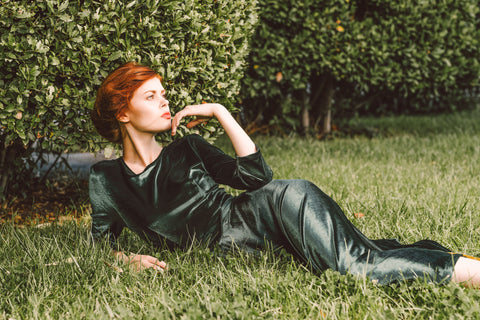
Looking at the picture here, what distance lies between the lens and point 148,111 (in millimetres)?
2377

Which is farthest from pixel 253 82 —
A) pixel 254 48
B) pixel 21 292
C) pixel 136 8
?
pixel 21 292

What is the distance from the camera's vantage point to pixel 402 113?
506 inches

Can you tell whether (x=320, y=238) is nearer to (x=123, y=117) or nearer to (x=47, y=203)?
(x=123, y=117)

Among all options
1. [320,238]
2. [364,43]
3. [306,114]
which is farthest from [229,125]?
[306,114]

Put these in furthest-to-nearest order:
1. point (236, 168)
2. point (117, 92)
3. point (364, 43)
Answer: point (364, 43)
point (117, 92)
point (236, 168)

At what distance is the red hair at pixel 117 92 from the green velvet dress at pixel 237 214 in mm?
232

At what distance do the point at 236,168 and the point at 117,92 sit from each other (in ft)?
2.39

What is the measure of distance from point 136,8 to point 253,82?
366cm

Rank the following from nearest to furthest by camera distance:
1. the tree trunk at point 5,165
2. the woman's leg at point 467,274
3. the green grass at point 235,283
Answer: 1. the green grass at point 235,283
2. the woman's leg at point 467,274
3. the tree trunk at point 5,165

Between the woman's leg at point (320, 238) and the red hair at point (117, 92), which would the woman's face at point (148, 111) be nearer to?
the red hair at point (117, 92)

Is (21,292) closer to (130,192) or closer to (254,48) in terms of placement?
(130,192)

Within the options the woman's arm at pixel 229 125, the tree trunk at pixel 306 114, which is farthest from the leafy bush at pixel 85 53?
the tree trunk at pixel 306 114

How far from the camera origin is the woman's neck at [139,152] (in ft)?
8.00

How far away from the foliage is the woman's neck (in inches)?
162
